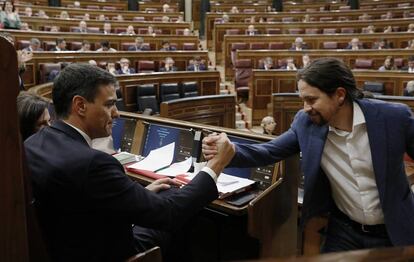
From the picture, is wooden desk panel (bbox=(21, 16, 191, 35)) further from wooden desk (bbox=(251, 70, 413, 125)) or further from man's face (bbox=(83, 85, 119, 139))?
man's face (bbox=(83, 85, 119, 139))

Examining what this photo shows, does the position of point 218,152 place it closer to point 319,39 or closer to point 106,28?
point 319,39

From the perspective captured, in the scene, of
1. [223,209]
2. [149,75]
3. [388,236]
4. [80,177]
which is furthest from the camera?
[149,75]

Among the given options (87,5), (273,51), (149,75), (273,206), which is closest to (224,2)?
(87,5)

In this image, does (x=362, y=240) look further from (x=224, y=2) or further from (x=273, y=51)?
(x=224, y=2)

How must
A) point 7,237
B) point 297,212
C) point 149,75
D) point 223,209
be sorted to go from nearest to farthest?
point 7,237 → point 223,209 → point 297,212 → point 149,75

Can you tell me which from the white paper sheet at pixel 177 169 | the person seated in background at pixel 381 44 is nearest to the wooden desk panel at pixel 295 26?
the person seated in background at pixel 381 44

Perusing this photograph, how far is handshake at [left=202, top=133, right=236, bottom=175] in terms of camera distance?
1.40 metres

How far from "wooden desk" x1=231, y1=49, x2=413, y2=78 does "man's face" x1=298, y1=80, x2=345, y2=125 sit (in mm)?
5667

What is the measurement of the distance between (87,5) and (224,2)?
3.92 metres

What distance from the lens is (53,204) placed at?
1.15m

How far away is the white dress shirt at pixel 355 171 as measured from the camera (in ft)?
4.17

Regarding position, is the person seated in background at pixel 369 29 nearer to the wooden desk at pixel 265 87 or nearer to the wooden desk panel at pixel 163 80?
the wooden desk at pixel 265 87

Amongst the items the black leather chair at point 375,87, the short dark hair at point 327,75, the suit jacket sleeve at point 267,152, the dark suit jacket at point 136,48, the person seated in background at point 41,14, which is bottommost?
the black leather chair at point 375,87

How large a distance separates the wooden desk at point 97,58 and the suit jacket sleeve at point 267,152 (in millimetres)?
4172
